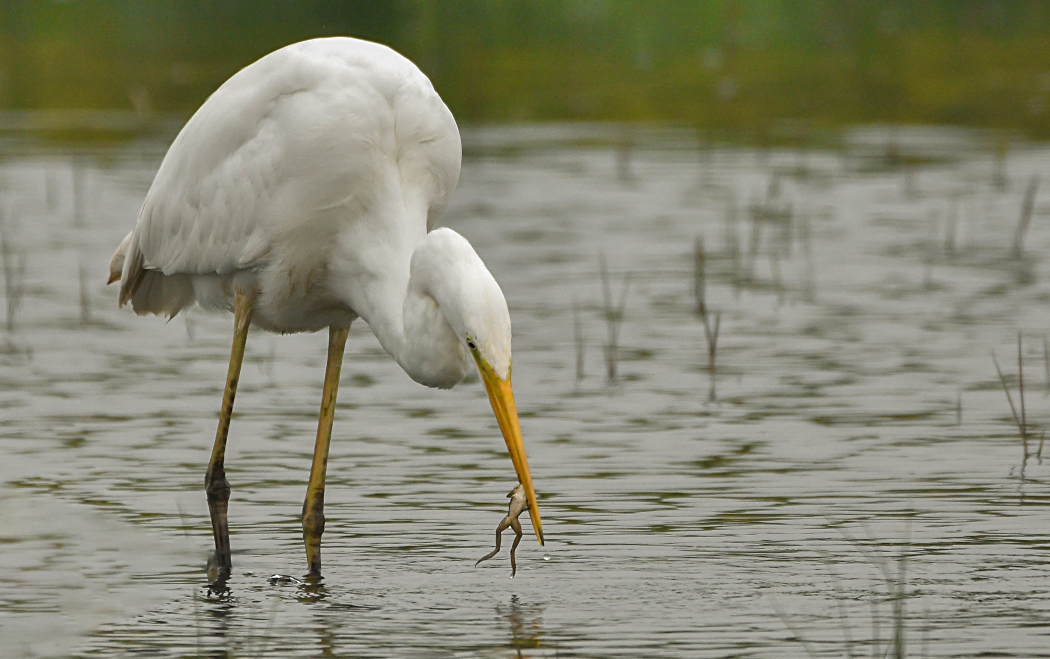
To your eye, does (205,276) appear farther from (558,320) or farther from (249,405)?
(558,320)

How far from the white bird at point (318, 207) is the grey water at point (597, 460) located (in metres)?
0.61

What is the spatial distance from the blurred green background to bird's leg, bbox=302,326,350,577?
14021 mm

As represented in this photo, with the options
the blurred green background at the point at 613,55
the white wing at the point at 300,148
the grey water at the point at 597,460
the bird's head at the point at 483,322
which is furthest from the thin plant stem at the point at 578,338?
the blurred green background at the point at 613,55

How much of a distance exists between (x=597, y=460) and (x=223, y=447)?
1.92 meters

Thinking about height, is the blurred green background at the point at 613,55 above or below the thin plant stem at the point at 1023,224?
above

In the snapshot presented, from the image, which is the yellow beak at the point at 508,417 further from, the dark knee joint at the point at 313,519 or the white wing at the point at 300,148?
the dark knee joint at the point at 313,519

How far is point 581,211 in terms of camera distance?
16.6 meters

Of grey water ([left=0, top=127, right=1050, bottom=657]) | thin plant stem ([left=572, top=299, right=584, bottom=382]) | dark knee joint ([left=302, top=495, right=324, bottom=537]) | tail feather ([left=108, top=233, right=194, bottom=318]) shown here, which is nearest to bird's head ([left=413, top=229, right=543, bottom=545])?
grey water ([left=0, top=127, right=1050, bottom=657])

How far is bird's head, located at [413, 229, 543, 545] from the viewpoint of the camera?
5984mm

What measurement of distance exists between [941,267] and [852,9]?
22724mm

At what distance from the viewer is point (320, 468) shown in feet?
25.1

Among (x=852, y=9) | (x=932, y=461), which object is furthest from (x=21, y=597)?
(x=852, y=9)

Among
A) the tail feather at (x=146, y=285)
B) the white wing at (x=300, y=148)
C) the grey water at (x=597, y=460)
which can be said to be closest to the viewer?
the grey water at (x=597, y=460)

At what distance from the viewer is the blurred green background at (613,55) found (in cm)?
2381
